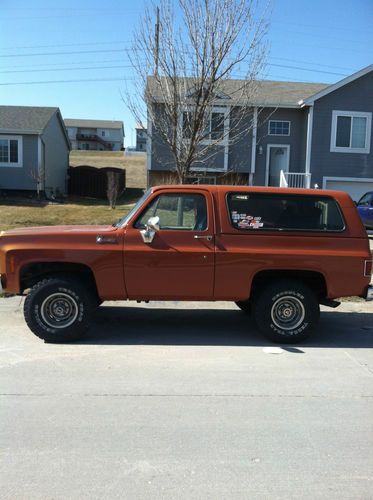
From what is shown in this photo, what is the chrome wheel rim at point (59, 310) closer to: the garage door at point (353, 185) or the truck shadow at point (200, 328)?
the truck shadow at point (200, 328)

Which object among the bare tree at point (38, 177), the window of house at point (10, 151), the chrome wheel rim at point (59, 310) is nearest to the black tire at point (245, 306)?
the chrome wheel rim at point (59, 310)

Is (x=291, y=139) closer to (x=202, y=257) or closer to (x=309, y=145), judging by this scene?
(x=309, y=145)

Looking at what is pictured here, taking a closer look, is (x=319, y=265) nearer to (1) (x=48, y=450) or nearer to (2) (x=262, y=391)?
(2) (x=262, y=391)

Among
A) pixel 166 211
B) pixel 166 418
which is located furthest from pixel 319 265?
pixel 166 418

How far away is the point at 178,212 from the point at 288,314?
1.84 metres

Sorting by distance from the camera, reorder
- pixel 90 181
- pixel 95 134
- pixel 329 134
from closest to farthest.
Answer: pixel 329 134
pixel 90 181
pixel 95 134

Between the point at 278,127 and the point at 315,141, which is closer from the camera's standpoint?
the point at 315,141

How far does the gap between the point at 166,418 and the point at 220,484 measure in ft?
Result: 3.25

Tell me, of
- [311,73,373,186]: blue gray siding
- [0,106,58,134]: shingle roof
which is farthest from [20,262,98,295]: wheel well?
[0,106,58,134]: shingle roof

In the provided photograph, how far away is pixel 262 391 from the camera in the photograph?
15.2ft

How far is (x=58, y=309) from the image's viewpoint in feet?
19.6

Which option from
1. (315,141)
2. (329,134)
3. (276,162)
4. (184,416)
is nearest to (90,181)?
(276,162)

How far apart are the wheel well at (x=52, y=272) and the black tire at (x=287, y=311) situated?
6.82 ft

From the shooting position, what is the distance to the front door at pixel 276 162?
24625 mm
